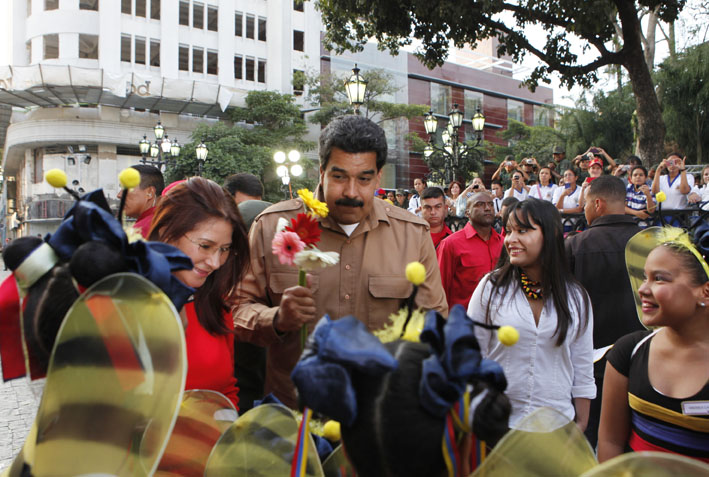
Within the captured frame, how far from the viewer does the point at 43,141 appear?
29781 mm

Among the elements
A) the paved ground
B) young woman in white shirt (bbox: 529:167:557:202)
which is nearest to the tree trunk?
young woman in white shirt (bbox: 529:167:557:202)

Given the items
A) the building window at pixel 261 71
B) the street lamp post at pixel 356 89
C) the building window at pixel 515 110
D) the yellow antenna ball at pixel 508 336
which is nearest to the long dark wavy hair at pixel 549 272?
the yellow antenna ball at pixel 508 336

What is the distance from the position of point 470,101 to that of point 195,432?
163 feet

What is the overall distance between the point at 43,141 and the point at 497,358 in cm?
3362

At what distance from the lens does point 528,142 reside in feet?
128

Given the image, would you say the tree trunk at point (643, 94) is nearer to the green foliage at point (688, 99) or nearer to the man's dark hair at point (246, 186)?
the green foliage at point (688, 99)

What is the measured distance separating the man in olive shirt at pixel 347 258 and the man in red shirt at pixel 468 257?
87.1 inches

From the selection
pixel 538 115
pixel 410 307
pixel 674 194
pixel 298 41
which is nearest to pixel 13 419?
pixel 410 307

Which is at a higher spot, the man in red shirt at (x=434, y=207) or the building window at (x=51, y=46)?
the building window at (x=51, y=46)

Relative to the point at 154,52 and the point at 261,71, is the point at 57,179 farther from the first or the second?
the point at 261,71

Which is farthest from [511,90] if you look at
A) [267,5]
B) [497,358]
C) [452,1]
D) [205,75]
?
[497,358]

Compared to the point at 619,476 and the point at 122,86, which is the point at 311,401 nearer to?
the point at 619,476

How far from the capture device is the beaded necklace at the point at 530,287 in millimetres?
2541

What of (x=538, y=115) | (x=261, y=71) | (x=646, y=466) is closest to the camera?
(x=646, y=466)
